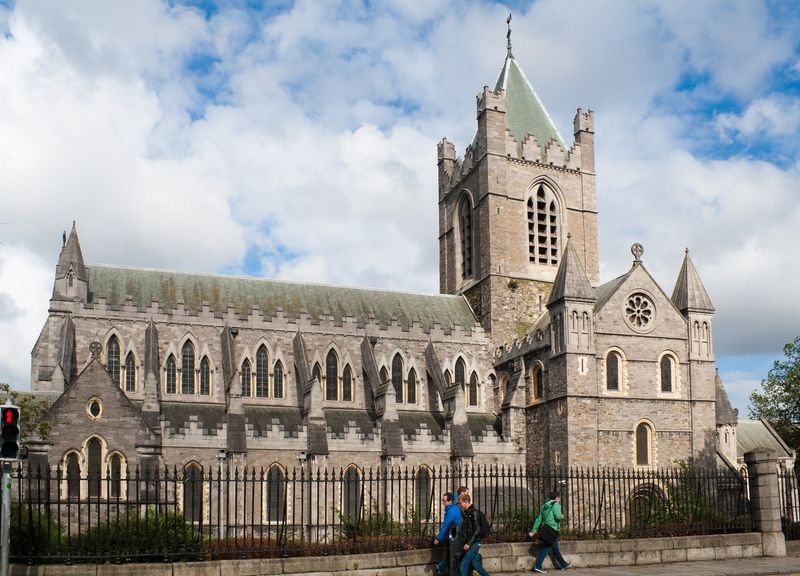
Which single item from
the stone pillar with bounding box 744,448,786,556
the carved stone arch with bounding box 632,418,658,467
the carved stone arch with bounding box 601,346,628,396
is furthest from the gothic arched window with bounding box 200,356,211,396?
the stone pillar with bounding box 744,448,786,556

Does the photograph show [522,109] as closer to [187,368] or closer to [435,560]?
[187,368]

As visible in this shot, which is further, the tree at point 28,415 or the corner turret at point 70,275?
the corner turret at point 70,275

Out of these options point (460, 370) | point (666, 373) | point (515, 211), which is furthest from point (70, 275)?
point (666, 373)

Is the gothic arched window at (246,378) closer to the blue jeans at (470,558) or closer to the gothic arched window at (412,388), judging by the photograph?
the gothic arched window at (412,388)

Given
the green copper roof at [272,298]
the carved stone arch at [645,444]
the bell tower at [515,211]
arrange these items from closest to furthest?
the carved stone arch at [645,444]
the green copper roof at [272,298]
the bell tower at [515,211]

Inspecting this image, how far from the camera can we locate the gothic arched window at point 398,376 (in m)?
42.4

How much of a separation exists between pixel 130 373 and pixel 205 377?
10.2 feet

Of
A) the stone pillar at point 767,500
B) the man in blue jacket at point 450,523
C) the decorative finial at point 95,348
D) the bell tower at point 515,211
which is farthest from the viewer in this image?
the bell tower at point 515,211

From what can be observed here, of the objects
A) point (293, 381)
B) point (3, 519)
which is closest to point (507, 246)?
point (293, 381)

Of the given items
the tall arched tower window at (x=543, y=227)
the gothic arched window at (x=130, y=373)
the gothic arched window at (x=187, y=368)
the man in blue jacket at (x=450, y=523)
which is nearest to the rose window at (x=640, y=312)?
the tall arched tower window at (x=543, y=227)

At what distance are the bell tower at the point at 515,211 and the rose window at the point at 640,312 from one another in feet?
23.3

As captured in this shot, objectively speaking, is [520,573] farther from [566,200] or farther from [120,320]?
[566,200]

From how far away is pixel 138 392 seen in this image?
38.4 meters

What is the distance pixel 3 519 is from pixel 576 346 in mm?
27698
